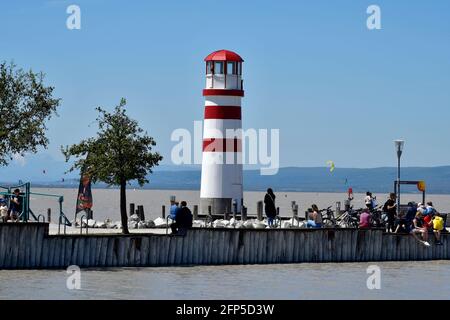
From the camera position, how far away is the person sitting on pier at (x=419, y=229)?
4691cm

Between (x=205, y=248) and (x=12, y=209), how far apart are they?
274 inches

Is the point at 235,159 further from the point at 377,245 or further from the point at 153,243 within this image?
the point at 153,243

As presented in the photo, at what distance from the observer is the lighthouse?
5569 cm

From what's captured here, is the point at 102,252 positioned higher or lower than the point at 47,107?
lower

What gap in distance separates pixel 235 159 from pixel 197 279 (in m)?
19.0

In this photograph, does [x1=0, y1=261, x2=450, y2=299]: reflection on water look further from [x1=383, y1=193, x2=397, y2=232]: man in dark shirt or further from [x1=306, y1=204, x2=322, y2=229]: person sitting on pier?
[x1=383, y1=193, x2=397, y2=232]: man in dark shirt

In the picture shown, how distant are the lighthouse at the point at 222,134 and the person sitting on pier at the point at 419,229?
11.4 metres

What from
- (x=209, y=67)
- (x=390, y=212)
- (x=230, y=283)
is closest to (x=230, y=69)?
(x=209, y=67)

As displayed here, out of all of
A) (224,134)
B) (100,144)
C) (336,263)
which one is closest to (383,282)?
(336,263)

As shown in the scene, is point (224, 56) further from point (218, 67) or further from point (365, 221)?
point (365, 221)

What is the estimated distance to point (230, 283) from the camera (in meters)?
37.3

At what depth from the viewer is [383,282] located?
128ft

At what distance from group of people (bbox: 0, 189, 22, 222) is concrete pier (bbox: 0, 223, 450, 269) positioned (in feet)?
8.35
